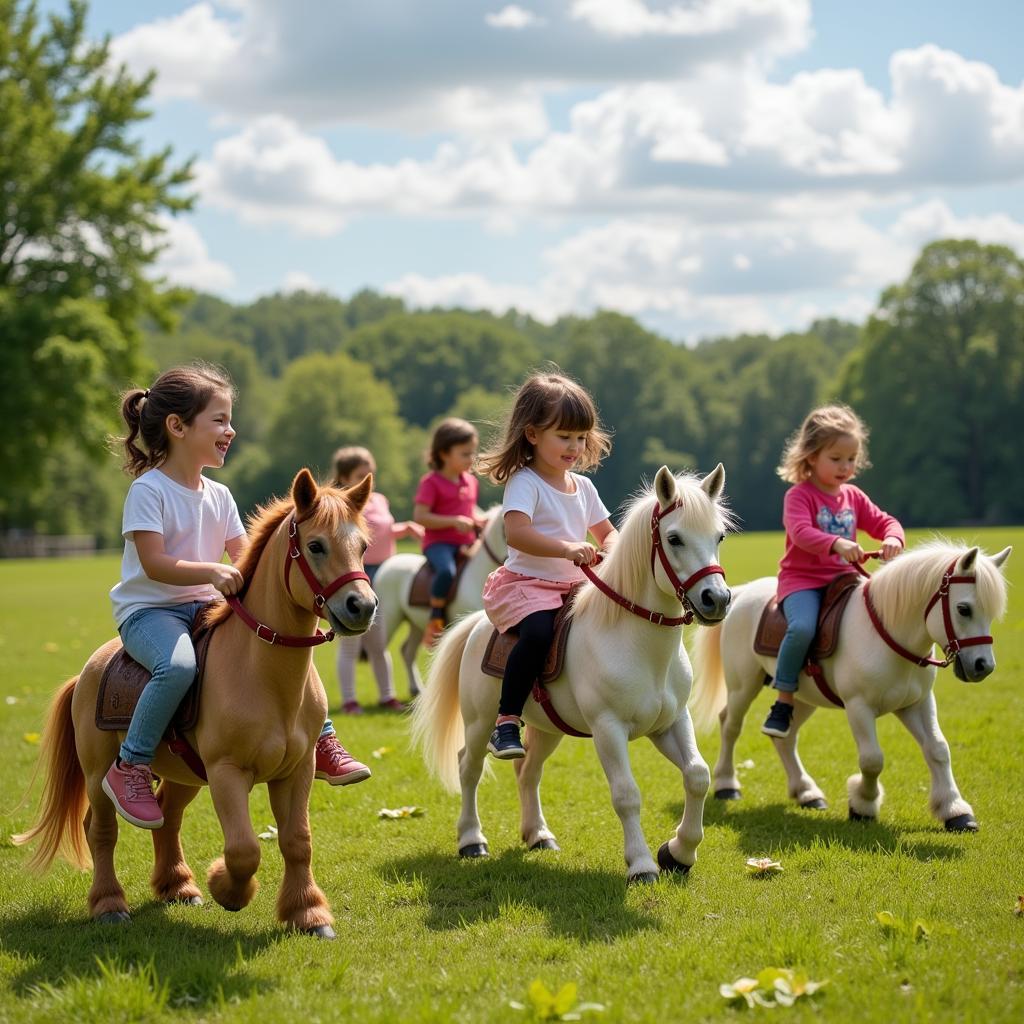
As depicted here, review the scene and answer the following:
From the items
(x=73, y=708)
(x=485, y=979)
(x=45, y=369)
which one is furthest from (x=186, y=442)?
(x=45, y=369)

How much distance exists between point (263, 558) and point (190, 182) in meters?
38.3

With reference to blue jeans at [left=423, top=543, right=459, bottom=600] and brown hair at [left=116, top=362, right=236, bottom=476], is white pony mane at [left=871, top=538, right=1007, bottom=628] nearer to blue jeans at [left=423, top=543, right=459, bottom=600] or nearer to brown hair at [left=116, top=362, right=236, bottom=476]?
brown hair at [left=116, top=362, right=236, bottom=476]

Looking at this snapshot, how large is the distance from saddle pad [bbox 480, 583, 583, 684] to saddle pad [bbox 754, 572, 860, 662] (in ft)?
6.65

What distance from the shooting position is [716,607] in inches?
239

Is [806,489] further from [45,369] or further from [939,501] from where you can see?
[939,501]

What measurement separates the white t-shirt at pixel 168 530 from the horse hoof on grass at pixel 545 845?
2.64 m

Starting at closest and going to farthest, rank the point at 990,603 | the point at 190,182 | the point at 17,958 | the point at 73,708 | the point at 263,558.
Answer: the point at 17,958 → the point at 263,558 → the point at 73,708 → the point at 990,603 → the point at 190,182

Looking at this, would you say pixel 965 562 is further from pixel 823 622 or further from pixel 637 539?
pixel 637 539

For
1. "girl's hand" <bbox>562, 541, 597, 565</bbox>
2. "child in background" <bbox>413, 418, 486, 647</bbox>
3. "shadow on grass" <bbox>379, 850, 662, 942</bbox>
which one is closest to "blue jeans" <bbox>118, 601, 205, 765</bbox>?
"shadow on grass" <bbox>379, 850, 662, 942</bbox>

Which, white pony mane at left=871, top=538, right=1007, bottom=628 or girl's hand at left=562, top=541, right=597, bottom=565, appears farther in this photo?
white pony mane at left=871, top=538, right=1007, bottom=628

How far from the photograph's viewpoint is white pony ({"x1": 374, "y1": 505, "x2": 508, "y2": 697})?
43.6ft

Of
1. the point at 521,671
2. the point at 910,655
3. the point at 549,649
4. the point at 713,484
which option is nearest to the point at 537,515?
the point at 549,649

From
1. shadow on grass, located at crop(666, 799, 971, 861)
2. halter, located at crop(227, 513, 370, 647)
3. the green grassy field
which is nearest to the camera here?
the green grassy field

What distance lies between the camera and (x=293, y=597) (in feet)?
18.8
